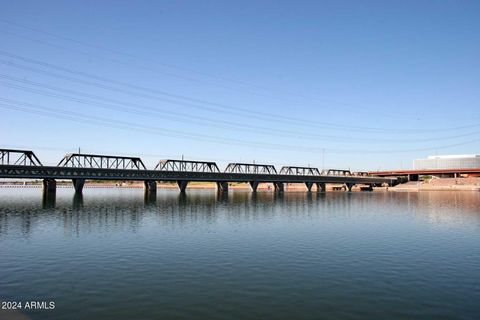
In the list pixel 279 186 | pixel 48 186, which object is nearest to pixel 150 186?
pixel 48 186

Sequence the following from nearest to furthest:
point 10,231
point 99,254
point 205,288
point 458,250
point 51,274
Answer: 1. point 205,288
2. point 51,274
3. point 99,254
4. point 458,250
5. point 10,231

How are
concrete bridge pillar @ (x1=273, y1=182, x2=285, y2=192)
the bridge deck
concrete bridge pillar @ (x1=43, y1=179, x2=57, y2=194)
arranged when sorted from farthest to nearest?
1. concrete bridge pillar @ (x1=273, y1=182, x2=285, y2=192)
2. concrete bridge pillar @ (x1=43, y1=179, x2=57, y2=194)
3. the bridge deck

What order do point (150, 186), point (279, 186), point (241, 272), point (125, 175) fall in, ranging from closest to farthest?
point (241, 272) → point (125, 175) → point (150, 186) → point (279, 186)

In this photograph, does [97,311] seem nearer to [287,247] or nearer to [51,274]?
[51,274]

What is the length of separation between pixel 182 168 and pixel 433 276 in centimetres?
13132

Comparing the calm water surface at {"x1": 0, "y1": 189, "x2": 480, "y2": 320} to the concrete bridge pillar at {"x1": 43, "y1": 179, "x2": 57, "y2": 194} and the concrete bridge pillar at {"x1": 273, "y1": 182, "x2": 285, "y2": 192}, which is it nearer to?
the concrete bridge pillar at {"x1": 43, "y1": 179, "x2": 57, "y2": 194}

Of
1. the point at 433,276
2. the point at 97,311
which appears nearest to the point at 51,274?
the point at 97,311

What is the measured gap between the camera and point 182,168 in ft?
487

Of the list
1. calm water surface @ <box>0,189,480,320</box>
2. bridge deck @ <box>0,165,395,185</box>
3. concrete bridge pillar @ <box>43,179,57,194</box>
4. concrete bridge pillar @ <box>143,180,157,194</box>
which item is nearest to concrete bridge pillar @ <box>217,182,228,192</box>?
bridge deck @ <box>0,165,395,185</box>

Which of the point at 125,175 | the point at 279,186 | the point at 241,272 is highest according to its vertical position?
the point at 125,175

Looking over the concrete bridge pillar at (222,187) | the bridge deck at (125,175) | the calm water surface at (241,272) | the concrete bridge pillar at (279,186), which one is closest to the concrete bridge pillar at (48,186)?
the bridge deck at (125,175)

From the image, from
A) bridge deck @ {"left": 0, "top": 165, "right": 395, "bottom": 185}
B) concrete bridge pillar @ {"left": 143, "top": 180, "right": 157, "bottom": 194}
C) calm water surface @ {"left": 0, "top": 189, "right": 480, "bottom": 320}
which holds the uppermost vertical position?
bridge deck @ {"left": 0, "top": 165, "right": 395, "bottom": 185}

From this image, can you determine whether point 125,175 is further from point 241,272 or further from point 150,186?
point 241,272

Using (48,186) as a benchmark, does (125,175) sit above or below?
above
